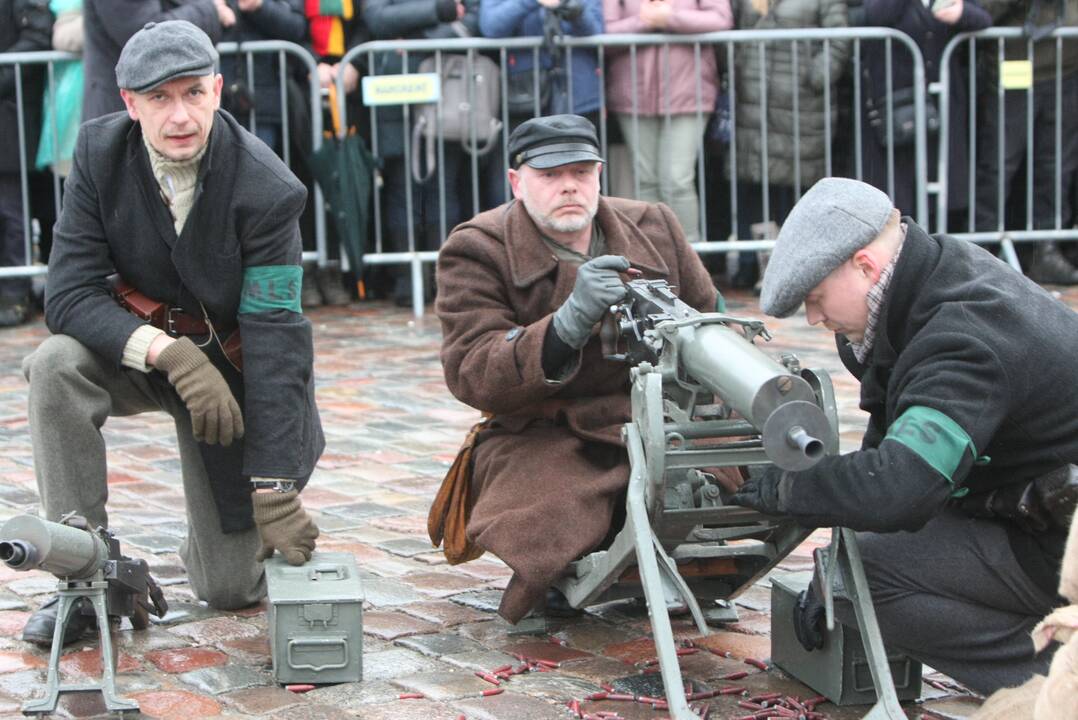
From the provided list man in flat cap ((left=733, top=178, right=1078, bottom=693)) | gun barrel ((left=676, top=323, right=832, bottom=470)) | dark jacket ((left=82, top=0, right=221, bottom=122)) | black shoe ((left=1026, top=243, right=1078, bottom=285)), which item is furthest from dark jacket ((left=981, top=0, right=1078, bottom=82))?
gun barrel ((left=676, top=323, right=832, bottom=470))

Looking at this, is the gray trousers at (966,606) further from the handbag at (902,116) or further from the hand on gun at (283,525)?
the handbag at (902,116)

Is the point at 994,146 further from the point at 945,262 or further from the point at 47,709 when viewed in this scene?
the point at 47,709

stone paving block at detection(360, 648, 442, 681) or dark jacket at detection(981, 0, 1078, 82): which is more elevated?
dark jacket at detection(981, 0, 1078, 82)

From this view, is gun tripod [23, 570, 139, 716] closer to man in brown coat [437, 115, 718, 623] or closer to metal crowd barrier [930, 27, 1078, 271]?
man in brown coat [437, 115, 718, 623]

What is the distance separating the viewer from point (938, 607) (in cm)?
399

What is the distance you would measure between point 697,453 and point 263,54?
6374 mm

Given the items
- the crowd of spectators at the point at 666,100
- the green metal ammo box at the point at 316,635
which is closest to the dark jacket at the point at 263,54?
the crowd of spectators at the point at 666,100

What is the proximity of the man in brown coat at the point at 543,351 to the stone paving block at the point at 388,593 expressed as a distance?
1.36 feet

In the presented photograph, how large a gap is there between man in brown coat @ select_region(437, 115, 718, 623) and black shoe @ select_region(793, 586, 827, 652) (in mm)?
623

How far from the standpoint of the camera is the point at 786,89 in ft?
32.9

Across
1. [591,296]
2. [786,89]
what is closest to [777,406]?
[591,296]

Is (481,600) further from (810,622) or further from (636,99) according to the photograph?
(636,99)

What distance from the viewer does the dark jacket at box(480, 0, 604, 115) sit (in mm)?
9703

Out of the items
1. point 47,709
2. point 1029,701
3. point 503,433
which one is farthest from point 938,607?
point 47,709
